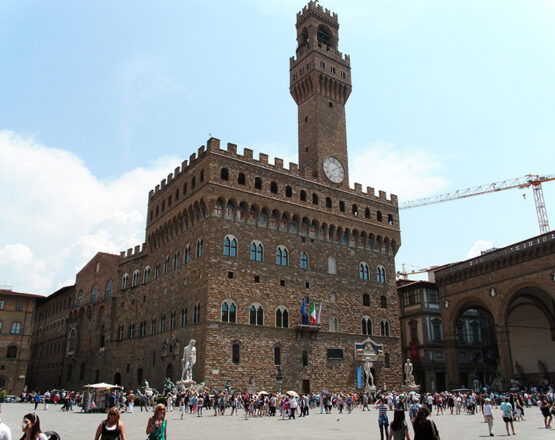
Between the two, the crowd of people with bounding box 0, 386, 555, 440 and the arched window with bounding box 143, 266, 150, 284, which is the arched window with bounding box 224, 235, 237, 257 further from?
the arched window with bounding box 143, 266, 150, 284

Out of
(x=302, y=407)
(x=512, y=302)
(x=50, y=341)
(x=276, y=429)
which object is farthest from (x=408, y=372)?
(x=50, y=341)

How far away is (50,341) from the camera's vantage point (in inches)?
2431

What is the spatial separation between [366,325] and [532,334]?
48.2 ft

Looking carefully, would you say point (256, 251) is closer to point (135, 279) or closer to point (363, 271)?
point (363, 271)

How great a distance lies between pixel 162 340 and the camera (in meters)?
37.6

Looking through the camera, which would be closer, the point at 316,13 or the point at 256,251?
the point at 256,251

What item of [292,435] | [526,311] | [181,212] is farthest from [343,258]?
[292,435]

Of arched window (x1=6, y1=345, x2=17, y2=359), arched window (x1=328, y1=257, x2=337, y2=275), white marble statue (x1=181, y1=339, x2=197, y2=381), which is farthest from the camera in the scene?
arched window (x1=6, y1=345, x2=17, y2=359)

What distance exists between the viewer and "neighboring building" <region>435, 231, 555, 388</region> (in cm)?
3641

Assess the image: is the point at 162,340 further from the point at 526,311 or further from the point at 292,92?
the point at 526,311

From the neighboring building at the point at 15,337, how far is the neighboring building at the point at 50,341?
4155 millimetres

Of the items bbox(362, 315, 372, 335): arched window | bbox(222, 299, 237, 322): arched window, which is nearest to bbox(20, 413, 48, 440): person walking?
bbox(222, 299, 237, 322): arched window

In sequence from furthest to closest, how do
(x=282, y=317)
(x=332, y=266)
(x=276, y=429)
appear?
1. (x=332, y=266)
2. (x=282, y=317)
3. (x=276, y=429)

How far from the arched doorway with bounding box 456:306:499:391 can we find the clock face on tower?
20218 mm
